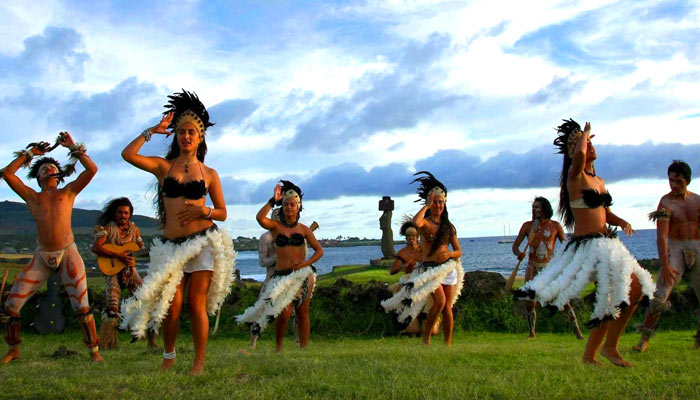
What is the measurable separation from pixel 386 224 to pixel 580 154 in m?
13.7

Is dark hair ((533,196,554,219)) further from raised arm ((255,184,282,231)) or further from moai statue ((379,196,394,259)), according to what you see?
moai statue ((379,196,394,259))

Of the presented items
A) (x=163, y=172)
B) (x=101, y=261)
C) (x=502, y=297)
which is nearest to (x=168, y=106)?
(x=163, y=172)

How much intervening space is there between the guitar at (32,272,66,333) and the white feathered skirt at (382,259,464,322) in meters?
6.65

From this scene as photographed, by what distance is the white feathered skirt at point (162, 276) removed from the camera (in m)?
5.64

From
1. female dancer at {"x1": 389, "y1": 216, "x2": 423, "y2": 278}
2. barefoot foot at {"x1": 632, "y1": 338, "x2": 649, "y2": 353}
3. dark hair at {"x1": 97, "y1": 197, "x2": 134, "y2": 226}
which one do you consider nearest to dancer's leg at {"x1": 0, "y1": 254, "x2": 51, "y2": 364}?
dark hair at {"x1": 97, "y1": 197, "x2": 134, "y2": 226}

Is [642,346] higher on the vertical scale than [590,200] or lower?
lower

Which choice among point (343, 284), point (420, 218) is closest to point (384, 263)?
point (343, 284)

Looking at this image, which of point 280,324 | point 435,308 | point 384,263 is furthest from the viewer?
point 384,263

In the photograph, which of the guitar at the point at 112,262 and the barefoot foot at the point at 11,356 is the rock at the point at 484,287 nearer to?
the guitar at the point at 112,262

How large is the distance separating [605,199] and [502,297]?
6161 millimetres

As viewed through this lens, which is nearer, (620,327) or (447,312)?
(620,327)

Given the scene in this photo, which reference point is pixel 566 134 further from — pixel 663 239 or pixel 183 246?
pixel 183 246

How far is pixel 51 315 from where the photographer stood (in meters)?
11.9

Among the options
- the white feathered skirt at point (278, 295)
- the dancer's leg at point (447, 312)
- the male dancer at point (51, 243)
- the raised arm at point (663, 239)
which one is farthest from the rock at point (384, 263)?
the male dancer at point (51, 243)
